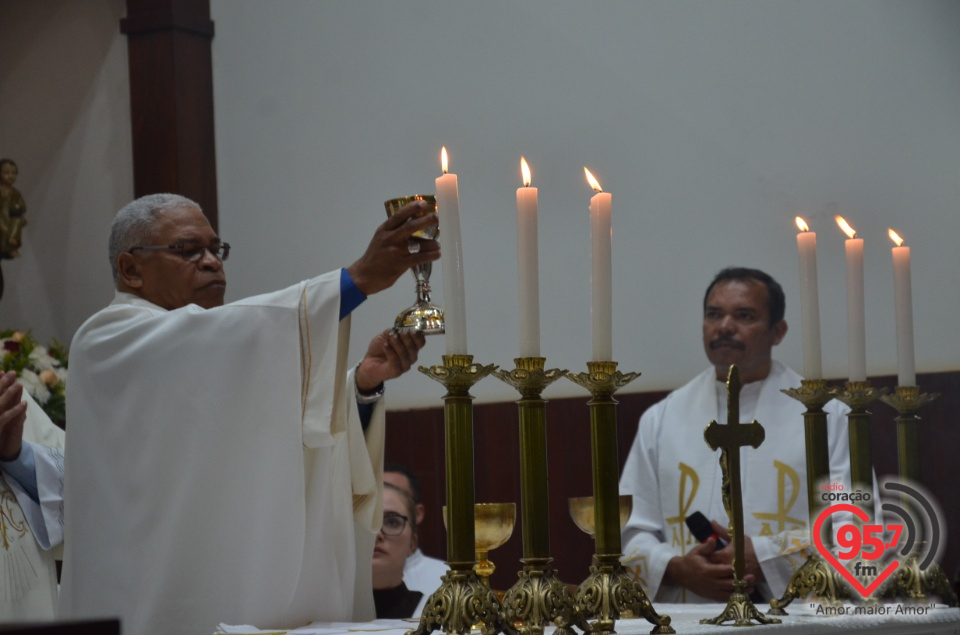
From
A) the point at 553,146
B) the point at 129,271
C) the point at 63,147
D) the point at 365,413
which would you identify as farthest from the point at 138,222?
the point at 63,147

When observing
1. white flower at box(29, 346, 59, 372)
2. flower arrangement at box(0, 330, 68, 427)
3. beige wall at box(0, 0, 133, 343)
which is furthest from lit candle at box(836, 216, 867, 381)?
beige wall at box(0, 0, 133, 343)

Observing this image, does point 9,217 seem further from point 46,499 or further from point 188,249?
point 188,249

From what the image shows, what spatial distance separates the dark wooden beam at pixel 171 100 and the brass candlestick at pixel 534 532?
4.96 m

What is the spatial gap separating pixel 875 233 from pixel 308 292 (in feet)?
11.1

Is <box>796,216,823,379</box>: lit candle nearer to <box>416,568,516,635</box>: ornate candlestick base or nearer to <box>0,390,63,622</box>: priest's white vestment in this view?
<box>416,568,516,635</box>: ornate candlestick base

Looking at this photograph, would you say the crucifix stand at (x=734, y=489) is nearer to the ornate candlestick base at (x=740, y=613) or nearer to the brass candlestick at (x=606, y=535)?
the ornate candlestick base at (x=740, y=613)

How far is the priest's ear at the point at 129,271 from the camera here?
400 cm

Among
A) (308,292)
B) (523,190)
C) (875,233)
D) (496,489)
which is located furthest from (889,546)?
(496,489)

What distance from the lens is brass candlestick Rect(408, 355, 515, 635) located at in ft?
7.50

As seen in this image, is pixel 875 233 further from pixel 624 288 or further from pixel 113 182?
pixel 113 182

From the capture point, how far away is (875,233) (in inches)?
235

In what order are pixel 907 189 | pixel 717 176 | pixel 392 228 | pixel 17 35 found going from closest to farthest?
1. pixel 392 228
2. pixel 907 189
3. pixel 717 176
4. pixel 17 35

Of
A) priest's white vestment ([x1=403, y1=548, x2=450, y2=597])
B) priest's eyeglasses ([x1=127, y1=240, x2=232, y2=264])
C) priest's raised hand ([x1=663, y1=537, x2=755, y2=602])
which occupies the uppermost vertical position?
priest's eyeglasses ([x1=127, y1=240, x2=232, y2=264])

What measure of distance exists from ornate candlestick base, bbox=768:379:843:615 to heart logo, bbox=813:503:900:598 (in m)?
0.02
